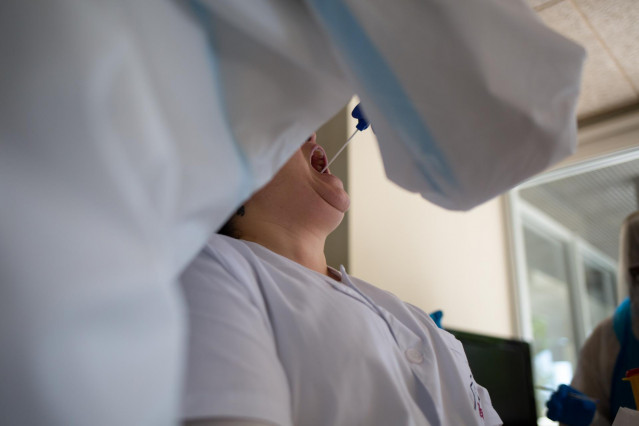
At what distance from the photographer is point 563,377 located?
3.15 meters

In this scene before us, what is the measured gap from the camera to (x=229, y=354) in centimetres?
52

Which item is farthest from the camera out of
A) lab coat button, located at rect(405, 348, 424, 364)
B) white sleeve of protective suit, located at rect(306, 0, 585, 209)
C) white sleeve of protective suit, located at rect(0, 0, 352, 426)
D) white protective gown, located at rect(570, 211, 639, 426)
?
white protective gown, located at rect(570, 211, 639, 426)

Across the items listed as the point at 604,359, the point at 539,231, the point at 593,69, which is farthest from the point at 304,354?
the point at 539,231

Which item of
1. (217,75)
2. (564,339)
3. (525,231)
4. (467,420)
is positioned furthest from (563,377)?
(217,75)

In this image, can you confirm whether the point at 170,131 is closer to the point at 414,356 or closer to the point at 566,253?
the point at 414,356

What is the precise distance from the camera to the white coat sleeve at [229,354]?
49 centimetres

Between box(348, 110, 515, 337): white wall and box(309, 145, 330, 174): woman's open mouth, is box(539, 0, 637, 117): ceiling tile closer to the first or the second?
box(348, 110, 515, 337): white wall

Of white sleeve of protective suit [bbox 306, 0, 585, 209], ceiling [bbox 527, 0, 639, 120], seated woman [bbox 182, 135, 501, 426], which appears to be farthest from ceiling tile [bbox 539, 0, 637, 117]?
white sleeve of protective suit [bbox 306, 0, 585, 209]

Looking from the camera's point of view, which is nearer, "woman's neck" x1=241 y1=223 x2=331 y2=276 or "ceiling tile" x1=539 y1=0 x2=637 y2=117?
"woman's neck" x1=241 y1=223 x2=331 y2=276

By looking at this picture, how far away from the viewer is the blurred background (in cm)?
219

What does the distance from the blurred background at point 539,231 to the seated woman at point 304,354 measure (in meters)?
1.15

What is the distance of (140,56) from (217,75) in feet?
0.29

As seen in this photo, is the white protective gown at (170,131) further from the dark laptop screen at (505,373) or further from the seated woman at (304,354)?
the dark laptop screen at (505,373)

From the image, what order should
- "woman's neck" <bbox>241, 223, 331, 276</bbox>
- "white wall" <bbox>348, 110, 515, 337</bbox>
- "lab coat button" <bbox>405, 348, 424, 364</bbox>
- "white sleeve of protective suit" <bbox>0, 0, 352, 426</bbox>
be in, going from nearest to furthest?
"white sleeve of protective suit" <bbox>0, 0, 352, 426</bbox> → "lab coat button" <bbox>405, 348, 424, 364</bbox> → "woman's neck" <bbox>241, 223, 331, 276</bbox> → "white wall" <bbox>348, 110, 515, 337</bbox>
